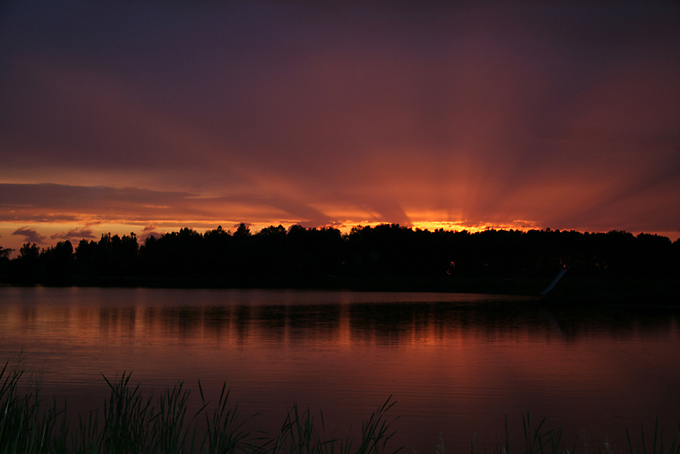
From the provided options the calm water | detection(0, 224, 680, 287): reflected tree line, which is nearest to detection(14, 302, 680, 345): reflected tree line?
the calm water

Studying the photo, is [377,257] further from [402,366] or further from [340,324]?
[402,366]

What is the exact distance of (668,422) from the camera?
11.8m

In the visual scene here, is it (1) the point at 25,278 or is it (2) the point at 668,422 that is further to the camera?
(1) the point at 25,278

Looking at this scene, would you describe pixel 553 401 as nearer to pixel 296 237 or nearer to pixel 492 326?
pixel 492 326

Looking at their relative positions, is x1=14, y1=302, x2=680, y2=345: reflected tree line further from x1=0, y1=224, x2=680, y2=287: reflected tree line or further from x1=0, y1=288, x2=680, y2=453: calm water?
x1=0, y1=224, x2=680, y2=287: reflected tree line

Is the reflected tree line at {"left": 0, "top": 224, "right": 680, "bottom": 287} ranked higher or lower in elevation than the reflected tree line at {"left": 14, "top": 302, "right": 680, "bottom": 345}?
higher

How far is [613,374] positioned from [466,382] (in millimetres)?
4626

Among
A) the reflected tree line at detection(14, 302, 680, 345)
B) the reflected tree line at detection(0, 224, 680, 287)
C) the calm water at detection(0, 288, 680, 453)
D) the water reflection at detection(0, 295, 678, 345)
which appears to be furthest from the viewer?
the reflected tree line at detection(0, 224, 680, 287)

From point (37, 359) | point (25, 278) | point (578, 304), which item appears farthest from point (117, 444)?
point (25, 278)

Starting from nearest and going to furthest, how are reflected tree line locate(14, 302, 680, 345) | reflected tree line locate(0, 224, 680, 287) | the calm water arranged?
the calm water
reflected tree line locate(14, 302, 680, 345)
reflected tree line locate(0, 224, 680, 287)

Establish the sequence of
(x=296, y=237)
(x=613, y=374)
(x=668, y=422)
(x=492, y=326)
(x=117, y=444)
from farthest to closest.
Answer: (x=296, y=237) < (x=492, y=326) < (x=613, y=374) < (x=668, y=422) < (x=117, y=444)

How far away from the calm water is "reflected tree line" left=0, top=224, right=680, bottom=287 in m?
106

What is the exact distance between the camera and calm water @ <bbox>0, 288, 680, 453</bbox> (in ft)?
39.7

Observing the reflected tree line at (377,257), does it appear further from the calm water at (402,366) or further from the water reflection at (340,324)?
the calm water at (402,366)
